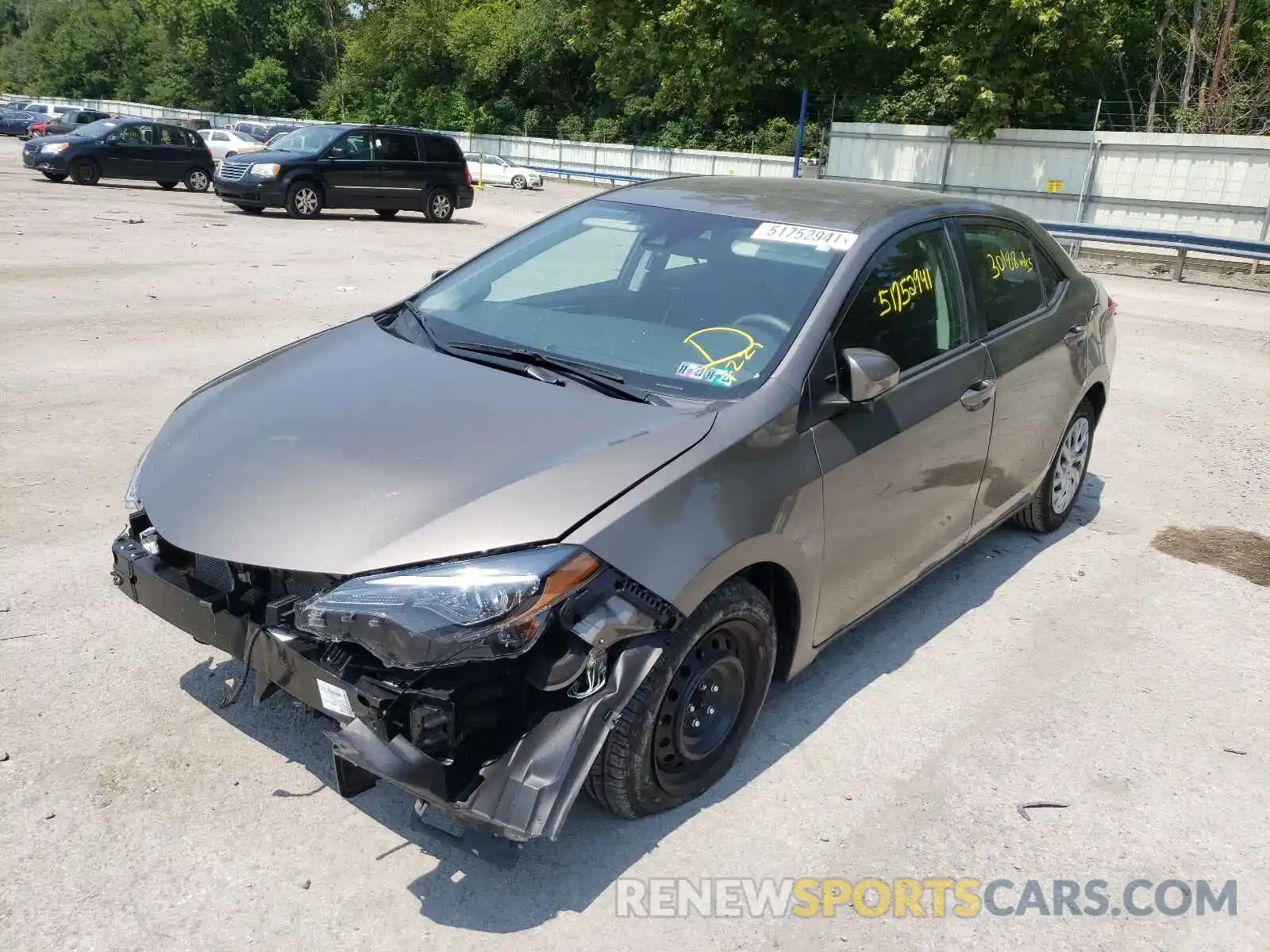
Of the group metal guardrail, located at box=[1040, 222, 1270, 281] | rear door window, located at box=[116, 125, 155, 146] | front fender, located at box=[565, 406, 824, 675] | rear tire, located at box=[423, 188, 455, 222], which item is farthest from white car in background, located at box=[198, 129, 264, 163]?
front fender, located at box=[565, 406, 824, 675]

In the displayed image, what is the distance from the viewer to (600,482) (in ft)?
8.99

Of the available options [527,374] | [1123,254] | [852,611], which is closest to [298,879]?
[527,374]

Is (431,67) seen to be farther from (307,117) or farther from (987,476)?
(987,476)

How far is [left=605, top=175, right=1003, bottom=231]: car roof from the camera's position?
395cm

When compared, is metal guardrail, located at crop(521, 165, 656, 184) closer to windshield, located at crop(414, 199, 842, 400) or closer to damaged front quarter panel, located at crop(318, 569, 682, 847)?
windshield, located at crop(414, 199, 842, 400)

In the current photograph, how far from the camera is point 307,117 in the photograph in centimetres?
6744

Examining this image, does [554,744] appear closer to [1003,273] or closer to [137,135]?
[1003,273]

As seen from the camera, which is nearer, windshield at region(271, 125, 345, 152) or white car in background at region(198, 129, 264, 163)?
windshield at region(271, 125, 345, 152)

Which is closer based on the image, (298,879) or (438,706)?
(438,706)

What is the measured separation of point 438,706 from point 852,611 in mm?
1704

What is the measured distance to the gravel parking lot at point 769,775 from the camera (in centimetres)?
268

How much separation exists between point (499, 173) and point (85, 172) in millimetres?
16035

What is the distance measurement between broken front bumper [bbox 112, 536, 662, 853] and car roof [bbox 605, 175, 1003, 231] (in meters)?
1.99

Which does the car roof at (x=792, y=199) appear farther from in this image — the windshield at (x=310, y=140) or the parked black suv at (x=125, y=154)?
the parked black suv at (x=125, y=154)
